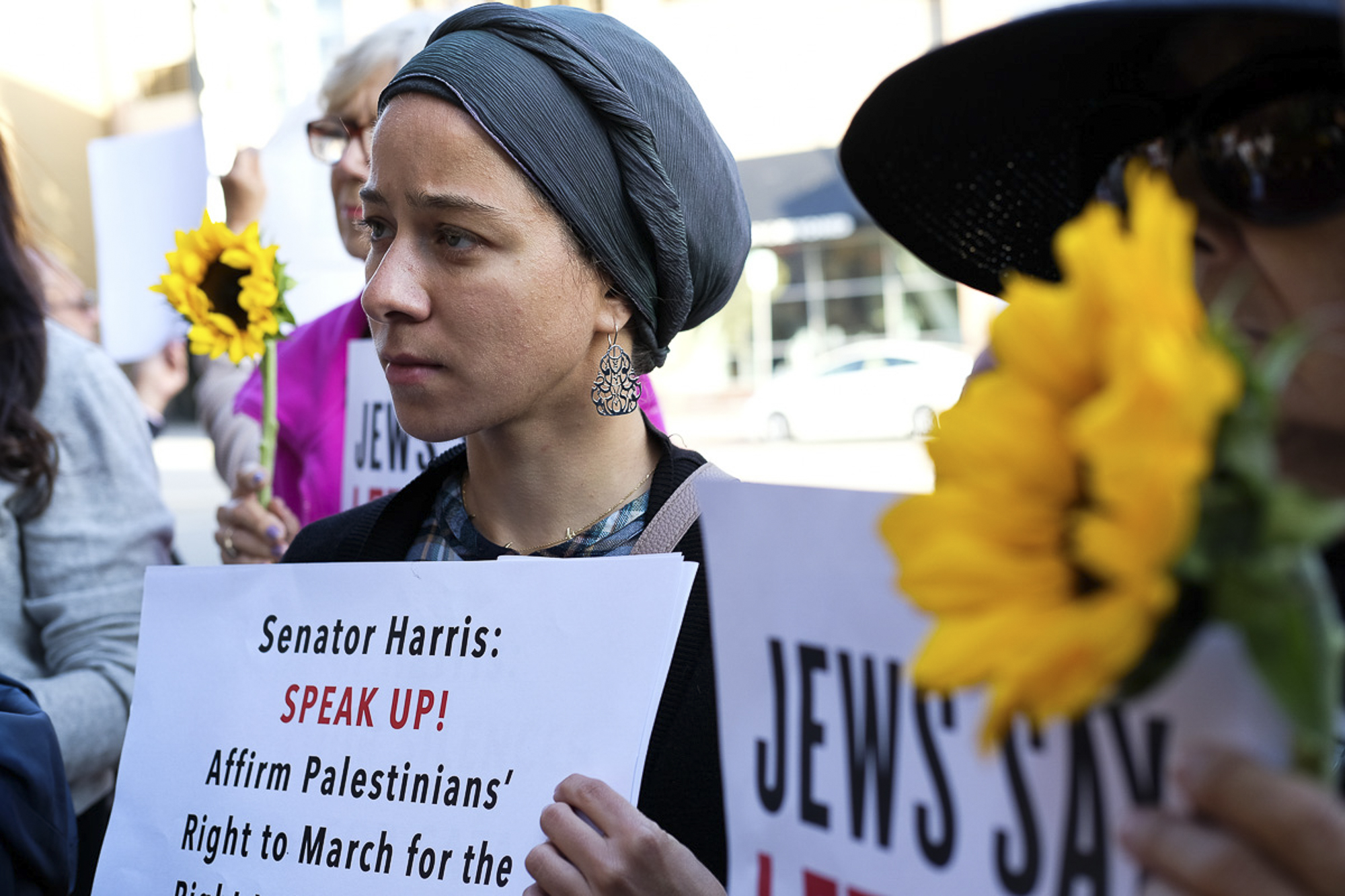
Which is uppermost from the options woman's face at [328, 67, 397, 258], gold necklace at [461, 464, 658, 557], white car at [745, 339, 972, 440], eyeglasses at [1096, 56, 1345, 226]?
woman's face at [328, 67, 397, 258]

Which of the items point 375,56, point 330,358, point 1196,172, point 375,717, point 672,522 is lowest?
point 375,717

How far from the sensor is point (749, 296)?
836 inches

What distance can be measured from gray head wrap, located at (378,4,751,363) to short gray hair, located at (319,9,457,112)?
87 centimetres

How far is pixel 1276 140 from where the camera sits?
895mm

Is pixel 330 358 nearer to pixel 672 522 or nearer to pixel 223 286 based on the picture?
pixel 223 286

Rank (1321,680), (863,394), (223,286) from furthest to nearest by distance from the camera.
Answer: (863,394) < (223,286) < (1321,680)

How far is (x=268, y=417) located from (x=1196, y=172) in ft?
5.82

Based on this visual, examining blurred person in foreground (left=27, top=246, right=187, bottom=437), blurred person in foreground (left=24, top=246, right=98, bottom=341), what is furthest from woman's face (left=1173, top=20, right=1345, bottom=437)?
blurred person in foreground (left=27, top=246, right=187, bottom=437)

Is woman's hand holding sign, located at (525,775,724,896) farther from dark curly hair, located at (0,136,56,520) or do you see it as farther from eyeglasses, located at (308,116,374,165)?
eyeglasses, located at (308,116,374,165)

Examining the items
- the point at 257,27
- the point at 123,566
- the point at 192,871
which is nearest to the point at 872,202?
the point at 192,871

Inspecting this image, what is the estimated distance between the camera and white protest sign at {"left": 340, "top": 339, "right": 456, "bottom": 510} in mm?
2227

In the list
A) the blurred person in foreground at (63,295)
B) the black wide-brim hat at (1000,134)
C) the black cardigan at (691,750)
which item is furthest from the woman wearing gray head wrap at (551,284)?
the blurred person in foreground at (63,295)

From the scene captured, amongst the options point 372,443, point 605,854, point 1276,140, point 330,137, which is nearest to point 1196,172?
point 1276,140

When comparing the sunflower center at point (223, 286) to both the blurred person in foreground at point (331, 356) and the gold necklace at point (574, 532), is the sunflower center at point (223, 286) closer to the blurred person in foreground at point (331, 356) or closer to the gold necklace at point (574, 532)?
the blurred person in foreground at point (331, 356)
